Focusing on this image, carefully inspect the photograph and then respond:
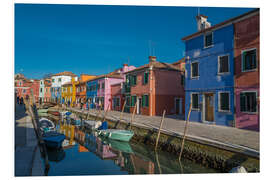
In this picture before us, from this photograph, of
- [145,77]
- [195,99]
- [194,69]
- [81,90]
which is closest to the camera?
[195,99]

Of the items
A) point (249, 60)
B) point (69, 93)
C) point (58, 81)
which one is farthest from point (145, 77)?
point (58, 81)

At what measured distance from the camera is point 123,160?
348 inches

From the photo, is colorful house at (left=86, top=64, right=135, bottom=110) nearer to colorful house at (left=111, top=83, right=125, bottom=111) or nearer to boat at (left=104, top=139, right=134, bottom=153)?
colorful house at (left=111, top=83, right=125, bottom=111)

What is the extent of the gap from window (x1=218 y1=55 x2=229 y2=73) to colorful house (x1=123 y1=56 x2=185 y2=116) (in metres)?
6.87

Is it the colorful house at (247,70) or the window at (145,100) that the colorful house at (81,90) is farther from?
the colorful house at (247,70)

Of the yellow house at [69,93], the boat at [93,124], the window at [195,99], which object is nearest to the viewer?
the window at [195,99]

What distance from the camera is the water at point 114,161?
7.34 m

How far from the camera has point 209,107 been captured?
11656mm

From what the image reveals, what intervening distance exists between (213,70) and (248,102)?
282 cm

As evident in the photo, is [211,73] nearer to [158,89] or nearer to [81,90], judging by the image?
[158,89]

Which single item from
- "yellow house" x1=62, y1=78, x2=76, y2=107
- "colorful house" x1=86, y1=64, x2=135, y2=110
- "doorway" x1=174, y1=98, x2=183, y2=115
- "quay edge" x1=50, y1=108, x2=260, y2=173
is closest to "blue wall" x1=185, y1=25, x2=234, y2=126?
"quay edge" x1=50, y1=108, x2=260, y2=173

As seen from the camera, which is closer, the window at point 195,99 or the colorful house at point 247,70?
the colorful house at point 247,70

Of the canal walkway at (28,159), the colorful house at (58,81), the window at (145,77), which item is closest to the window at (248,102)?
the window at (145,77)

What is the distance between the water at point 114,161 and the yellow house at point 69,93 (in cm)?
2404
